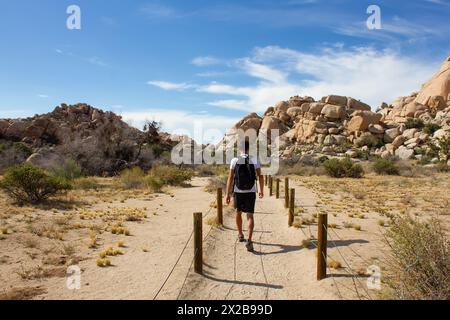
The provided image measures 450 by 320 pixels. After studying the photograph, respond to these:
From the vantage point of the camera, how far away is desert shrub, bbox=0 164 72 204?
46.4ft

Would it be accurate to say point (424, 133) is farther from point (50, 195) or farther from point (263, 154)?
point (50, 195)

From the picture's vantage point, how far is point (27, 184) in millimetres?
14445

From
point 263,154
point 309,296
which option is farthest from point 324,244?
point 263,154

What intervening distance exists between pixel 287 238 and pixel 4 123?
158ft

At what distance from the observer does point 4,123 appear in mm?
46875

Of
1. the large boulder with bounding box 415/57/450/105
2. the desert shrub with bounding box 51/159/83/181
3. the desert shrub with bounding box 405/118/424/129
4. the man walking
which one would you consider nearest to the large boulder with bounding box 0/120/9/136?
the desert shrub with bounding box 51/159/83/181

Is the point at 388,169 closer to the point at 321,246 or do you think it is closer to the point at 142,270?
the point at 321,246

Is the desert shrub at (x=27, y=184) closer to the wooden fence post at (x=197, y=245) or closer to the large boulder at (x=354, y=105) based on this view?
the wooden fence post at (x=197, y=245)

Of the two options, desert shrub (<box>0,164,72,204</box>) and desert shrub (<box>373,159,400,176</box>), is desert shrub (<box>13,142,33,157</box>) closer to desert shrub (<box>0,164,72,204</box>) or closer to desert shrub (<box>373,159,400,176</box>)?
desert shrub (<box>0,164,72,204</box>)

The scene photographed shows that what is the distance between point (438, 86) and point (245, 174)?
62799 millimetres

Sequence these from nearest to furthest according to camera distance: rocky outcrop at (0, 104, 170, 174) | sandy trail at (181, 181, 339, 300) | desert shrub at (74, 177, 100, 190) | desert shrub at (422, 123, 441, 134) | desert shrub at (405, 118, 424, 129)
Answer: sandy trail at (181, 181, 339, 300)
desert shrub at (74, 177, 100, 190)
rocky outcrop at (0, 104, 170, 174)
desert shrub at (422, 123, 441, 134)
desert shrub at (405, 118, 424, 129)

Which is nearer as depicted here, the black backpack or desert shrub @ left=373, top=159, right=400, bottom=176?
the black backpack

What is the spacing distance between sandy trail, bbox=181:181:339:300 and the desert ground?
16 millimetres

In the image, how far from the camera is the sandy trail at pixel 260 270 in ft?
18.2
